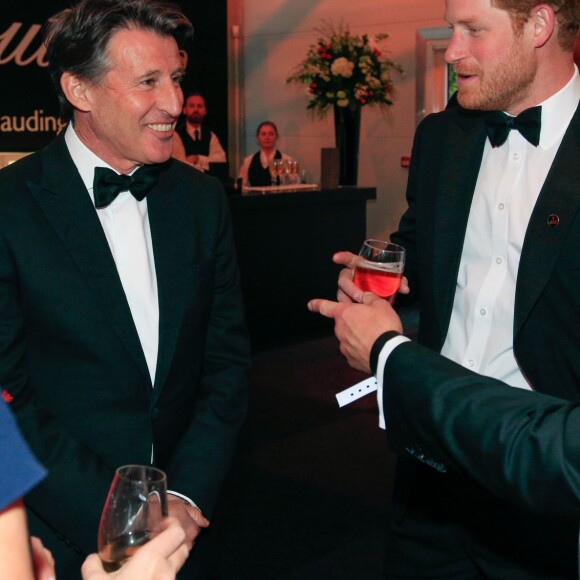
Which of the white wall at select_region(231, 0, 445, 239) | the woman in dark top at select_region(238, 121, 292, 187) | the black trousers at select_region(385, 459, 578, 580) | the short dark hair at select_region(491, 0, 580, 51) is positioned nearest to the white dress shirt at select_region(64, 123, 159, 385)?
the black trousers at select_region(385, 459, 578, 580)

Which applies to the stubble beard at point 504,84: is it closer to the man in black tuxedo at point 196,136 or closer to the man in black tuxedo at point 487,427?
the man in black tuxedo at point 487,427

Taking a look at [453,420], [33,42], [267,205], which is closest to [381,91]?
[267,205]

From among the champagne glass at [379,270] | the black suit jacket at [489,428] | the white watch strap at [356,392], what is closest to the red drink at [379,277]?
the champagne glass at [379,270]

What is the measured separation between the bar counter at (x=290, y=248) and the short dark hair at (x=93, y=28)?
4425 millimetres

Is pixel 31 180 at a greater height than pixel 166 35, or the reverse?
pixel 166 35

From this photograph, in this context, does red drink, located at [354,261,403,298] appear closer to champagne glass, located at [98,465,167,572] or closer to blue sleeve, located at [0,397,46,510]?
champagne glass, located at [98,465,167,572]

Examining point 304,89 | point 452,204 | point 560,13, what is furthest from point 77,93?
point 304,89

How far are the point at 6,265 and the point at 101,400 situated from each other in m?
0.37

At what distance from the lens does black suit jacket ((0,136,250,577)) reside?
6.53 feet

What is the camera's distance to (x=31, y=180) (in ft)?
6.79

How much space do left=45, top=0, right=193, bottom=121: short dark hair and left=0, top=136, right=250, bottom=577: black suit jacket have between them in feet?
0.64

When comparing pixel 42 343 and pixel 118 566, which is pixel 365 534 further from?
pixel 118 566

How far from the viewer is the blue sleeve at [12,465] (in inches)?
36.4

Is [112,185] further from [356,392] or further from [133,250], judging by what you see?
Result: [356,392]
